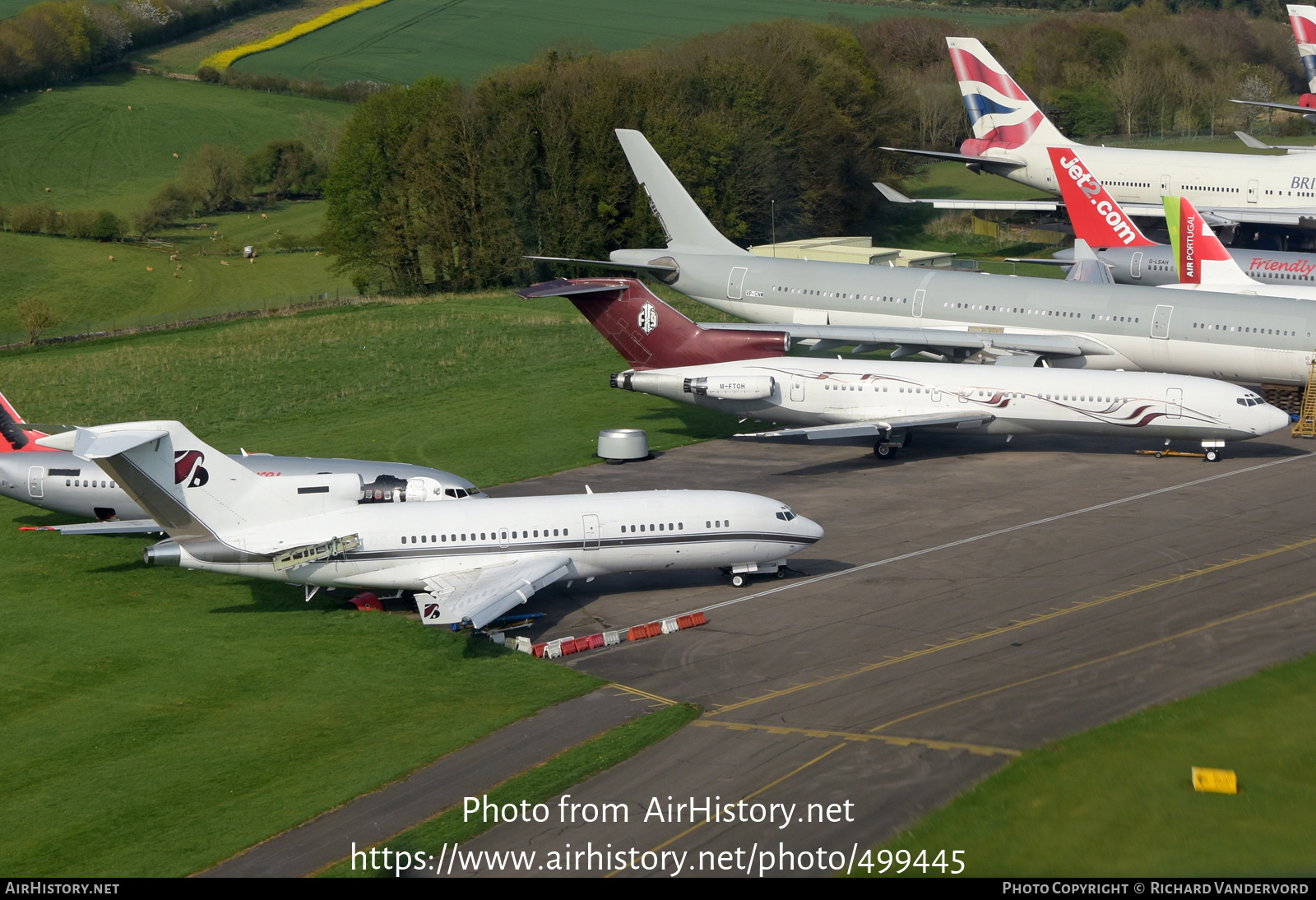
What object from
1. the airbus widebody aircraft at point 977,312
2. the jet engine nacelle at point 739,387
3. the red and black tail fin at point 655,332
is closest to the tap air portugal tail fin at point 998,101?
the airbus widebody aircraft at point 977,312

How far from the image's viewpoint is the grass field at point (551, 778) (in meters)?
26.6

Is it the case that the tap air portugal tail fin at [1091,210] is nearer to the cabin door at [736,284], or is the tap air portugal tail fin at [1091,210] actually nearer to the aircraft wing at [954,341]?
the aircraft wing at [954,341]

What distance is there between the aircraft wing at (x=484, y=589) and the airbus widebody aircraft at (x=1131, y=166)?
67.1 m

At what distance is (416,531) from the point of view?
40.0 m

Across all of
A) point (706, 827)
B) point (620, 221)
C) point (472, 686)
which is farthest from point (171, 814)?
point (620, 221)

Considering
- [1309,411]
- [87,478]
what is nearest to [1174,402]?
[1309,411]

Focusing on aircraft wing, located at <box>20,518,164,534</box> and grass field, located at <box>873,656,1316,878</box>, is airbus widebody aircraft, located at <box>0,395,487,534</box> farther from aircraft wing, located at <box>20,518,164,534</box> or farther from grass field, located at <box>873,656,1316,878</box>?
grass field, located at <box>873,656,1316,878</box>

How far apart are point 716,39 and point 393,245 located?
56.8 meters

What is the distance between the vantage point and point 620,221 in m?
122

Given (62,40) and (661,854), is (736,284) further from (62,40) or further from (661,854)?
(62,40)

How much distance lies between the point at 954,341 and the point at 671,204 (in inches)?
807

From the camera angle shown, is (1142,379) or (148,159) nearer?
(1142,379)

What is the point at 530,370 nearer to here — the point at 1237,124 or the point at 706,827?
the point at 706,827

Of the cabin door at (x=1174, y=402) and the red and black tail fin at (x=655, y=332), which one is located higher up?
the red and black tail fin at (x=655, y=332)
